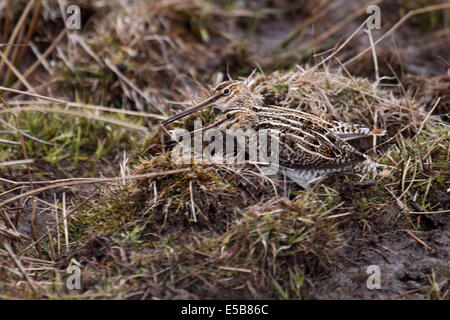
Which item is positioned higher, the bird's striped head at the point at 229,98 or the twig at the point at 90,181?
the bird's striped head at the point at 229,98

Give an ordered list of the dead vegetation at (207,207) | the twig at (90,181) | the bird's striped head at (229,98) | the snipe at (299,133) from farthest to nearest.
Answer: the bird's striped head at (229,98) → the snipe at (299,133) → the twig at (90,181) → the dead vegetation at (207,207)

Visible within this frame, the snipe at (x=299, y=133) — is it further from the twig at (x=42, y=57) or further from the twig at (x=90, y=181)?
the twig at (x=42, y=57)

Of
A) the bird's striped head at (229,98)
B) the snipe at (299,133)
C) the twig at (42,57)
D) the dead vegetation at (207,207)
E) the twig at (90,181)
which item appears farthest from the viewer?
the twig at (42,57)

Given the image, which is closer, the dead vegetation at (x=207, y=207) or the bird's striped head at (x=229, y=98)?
the dead vegetation at (x=207, y=207)

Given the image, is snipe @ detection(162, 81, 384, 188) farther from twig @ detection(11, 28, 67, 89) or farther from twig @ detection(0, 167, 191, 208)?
twig @ detection(11, 28, 67, 89)

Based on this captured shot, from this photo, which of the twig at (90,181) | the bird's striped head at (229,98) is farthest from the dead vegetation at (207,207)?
the bird's striped head at (229,98)

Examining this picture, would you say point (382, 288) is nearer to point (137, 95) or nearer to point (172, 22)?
point (137, 95)
